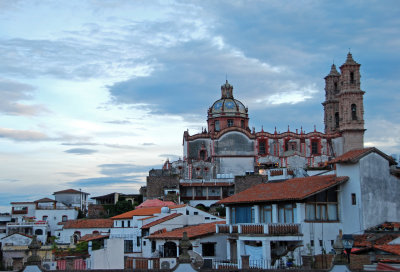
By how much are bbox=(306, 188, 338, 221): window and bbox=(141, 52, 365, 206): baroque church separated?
4730 centimetres

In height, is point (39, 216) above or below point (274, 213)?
above

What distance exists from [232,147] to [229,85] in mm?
16457

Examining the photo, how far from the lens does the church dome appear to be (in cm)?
10081

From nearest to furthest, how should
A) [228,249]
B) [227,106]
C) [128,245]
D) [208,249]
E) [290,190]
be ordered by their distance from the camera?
[290,190]
[228,249]
[208,249]
[128,245]
[227,106]

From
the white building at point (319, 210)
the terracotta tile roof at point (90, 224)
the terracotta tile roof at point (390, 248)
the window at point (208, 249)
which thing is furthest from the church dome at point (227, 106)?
the terracotta tile roof at point (390, 248)

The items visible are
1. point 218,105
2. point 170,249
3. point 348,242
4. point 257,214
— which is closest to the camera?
point 348,242

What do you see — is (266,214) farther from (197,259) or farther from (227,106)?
(227,106)

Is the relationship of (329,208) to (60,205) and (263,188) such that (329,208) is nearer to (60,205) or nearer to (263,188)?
(263,188)

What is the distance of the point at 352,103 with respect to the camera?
89750 mm

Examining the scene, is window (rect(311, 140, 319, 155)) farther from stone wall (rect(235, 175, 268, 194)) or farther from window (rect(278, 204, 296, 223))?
window (rect(278, 204, 296, 223))

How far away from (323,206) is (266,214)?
3.67 m

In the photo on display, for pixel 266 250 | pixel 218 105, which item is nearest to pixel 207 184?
pixel 218 105

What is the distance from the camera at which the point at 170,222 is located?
47031mm

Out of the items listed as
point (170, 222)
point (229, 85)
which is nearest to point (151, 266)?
point (170, 222)
